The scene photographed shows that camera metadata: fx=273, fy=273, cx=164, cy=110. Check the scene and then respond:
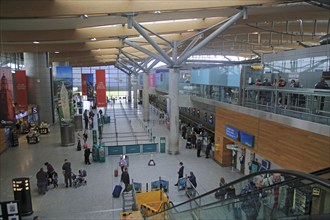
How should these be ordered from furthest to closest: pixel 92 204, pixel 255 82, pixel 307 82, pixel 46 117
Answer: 1. pixel 46 117
2. pixel 255 82
3. pixel 307 82
4. pixel 92 204

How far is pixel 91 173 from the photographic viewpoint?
1422cm

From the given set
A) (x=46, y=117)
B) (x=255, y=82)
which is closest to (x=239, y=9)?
(x=255, y=82)

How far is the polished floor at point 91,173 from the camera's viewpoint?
1034 centimetres

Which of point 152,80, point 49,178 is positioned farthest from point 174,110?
point 152,80

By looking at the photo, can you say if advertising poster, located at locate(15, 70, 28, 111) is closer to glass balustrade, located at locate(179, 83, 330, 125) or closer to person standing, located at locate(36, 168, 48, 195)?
person standing, located at locate(36, 168, 48, 195)

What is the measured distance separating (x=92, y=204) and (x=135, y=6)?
7.61 m

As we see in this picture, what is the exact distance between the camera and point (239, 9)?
12156 mm

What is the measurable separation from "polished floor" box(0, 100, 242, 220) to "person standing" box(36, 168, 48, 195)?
231mm

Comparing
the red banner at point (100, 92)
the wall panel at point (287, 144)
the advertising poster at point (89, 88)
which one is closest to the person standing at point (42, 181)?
the red banner at point (100, 92)

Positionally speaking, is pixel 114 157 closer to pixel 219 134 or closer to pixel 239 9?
pixel 219 134

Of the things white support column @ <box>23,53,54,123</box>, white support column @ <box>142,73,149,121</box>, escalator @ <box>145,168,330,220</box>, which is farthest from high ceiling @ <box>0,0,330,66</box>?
white support column @ <box>142,73,149,121</box>

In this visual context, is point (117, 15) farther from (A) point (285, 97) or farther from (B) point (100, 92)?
(B) point (100, 92)

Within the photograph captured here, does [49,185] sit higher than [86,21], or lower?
lower

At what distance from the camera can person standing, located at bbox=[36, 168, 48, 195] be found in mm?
11375
